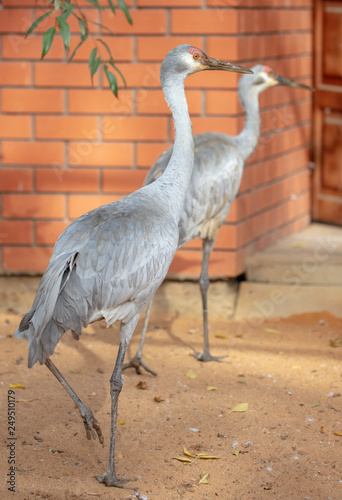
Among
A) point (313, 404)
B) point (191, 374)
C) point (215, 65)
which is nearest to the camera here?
point (215, 65)

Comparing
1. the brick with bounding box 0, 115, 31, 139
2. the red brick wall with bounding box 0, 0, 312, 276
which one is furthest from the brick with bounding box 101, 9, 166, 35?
the brick with bounding box 0, 115, 31, 139

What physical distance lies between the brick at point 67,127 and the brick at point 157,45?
608 millimetres

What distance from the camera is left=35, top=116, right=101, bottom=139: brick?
5.93 meters

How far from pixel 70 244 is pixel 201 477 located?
124cm

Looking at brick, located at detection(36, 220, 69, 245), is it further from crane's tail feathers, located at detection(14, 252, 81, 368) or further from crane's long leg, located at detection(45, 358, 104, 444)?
crane's tail feathers, located at detection(14, 252, 81, 368)

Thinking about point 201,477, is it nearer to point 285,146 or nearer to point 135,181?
point 135,181

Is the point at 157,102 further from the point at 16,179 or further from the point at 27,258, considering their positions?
the point at 27,258

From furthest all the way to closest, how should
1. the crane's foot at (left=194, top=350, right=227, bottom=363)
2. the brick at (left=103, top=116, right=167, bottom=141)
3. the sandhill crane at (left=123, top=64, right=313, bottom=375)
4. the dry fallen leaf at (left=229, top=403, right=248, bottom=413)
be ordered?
the brick at (left=103, top=116, right=167, bottom=141)
the crane's foot at (left=194, top=350, right=227, bottom=363)
the sandhill crane at (left=123, top=64, right=313, bottom=375)
the dry fallen leaf at (left=229, top=403, right=248, bottom=413)

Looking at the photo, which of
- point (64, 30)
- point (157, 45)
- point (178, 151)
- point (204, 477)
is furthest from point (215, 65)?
point (204, 477)

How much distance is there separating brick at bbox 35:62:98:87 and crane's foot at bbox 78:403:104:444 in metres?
2.90

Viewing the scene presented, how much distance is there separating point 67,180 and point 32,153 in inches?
13.2

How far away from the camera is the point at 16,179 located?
604cm

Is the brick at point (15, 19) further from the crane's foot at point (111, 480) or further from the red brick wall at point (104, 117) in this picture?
the crane's foot at point (111, 480)

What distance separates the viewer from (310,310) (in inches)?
241
